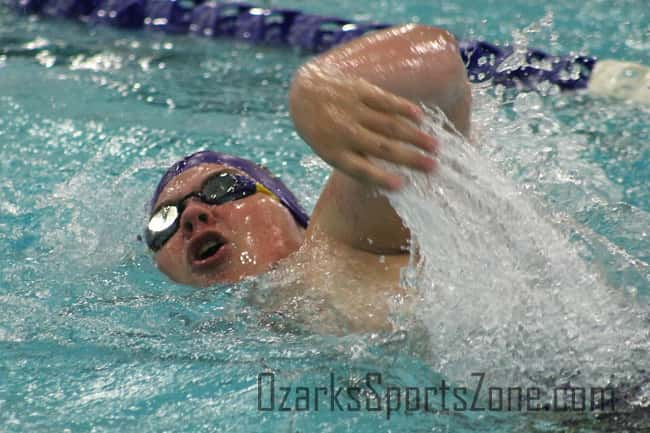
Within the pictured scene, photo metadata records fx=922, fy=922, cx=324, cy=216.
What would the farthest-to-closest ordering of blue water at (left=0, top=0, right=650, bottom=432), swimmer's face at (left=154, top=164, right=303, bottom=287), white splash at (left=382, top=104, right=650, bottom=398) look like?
swimmer's face at (left=154, top=164, right=303, bottom=287), blue water at (left=0, top=0, right=650, bottom=432), white splash at (left=382, top=104, right=650, bottom=398)

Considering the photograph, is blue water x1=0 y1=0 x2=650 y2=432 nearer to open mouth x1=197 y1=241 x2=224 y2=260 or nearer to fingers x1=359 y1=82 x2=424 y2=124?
open mouth x1=197 y1=241 x2=224 y2=260

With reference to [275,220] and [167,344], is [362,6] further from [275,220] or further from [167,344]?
[167,344]

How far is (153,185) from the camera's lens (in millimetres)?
2863

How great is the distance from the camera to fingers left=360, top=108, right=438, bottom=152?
1.29m

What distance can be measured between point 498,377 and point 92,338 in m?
0.83

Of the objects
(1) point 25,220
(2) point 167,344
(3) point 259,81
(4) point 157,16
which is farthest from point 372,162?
(4) point 157,16

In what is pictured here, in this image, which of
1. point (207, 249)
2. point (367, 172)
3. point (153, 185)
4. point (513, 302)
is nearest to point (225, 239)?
point (207, 249)

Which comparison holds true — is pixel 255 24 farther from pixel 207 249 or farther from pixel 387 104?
pixel 387 104

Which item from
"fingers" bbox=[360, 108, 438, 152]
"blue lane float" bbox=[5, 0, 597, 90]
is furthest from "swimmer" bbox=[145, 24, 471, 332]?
"blue lane float" bbox=[5, 0, 597, 90]

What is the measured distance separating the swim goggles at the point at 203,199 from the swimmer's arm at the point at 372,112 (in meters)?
0.34

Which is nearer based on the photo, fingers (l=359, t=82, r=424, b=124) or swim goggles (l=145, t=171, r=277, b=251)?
fingers (l=359, t=82, r=424, b=124)

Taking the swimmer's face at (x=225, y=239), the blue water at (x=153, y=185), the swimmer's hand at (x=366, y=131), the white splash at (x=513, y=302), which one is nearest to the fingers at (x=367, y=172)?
the swimmer's hand at (x=366, y=131)

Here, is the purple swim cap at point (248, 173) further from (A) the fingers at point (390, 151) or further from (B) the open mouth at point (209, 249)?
(A) the fingers at point (390, 151)

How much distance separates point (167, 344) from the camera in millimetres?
1867
